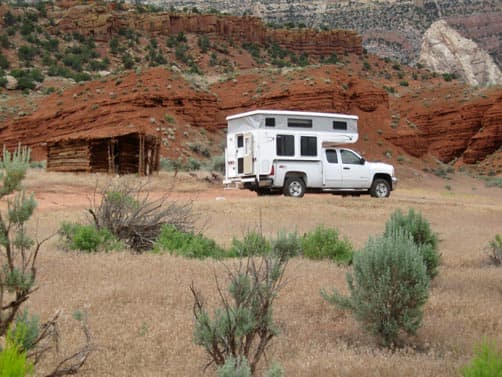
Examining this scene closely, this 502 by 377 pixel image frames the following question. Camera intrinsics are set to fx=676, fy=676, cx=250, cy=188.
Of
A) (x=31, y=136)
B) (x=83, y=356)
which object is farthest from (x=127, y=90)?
(x=83, y=356)

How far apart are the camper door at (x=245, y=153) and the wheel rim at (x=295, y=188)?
4.58 feet

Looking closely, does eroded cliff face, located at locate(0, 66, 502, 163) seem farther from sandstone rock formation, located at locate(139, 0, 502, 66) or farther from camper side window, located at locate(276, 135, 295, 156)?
sandstone rock formation, located at locate(139, 0, 502, 66)

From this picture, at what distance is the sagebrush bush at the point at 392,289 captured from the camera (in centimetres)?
576

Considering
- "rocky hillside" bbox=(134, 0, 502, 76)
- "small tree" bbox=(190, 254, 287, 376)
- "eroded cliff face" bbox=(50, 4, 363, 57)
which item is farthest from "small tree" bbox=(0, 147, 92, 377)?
"rocky hillside" bbox=(134, 0, 502, 76)

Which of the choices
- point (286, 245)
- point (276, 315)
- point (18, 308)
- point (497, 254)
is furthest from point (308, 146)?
point (18, 308)

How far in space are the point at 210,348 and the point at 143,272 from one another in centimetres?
402

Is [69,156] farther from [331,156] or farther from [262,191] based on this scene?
[331,156]

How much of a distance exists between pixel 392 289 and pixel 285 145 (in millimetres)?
16416

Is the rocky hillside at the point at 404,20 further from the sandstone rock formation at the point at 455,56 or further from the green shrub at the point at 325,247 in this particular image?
the green shrub at the point at 325,247

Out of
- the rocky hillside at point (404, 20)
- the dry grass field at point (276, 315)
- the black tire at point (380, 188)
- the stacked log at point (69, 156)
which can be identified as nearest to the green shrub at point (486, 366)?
the dry grass field at point (276, 315)

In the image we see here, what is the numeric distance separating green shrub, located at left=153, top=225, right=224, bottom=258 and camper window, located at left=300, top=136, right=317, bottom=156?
11483 millimetres

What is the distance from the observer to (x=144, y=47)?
71.6m

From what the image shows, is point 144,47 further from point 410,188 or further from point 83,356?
point 83,356

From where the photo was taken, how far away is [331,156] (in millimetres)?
22484
